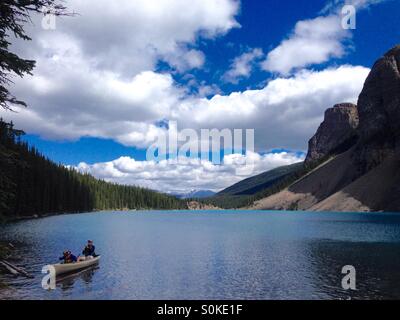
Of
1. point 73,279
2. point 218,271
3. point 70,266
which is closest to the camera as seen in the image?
point 73,279

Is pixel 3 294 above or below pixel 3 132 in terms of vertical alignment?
below

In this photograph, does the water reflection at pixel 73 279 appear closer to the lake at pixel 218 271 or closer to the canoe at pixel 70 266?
the lake at pixel 218 271

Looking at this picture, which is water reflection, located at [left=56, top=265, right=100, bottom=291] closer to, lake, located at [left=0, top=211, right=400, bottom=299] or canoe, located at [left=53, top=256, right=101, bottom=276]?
lake, located at [left=0, top=211, right=400, bottom=299]

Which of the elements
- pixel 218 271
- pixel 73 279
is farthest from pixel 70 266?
pixel 218 271

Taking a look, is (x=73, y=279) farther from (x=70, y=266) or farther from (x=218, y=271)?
(x=218, y=271)

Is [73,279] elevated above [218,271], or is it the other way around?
[218,271]

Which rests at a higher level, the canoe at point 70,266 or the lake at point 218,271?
the canoe at point 70,266

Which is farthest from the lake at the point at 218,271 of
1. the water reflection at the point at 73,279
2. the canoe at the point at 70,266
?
the canoe at the point at 70,266

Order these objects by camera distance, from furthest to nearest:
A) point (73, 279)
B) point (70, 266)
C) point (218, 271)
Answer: point (218, 271), point (70, 266), point (73, 279)

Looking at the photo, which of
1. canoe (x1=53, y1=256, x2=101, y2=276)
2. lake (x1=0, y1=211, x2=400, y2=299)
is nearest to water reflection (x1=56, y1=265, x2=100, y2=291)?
lake (x1=0, y1=211, x2=400, y2=299)

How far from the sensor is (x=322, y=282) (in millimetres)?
37625

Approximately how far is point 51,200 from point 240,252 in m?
133

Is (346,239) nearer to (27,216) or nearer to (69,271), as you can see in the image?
(69,271)
